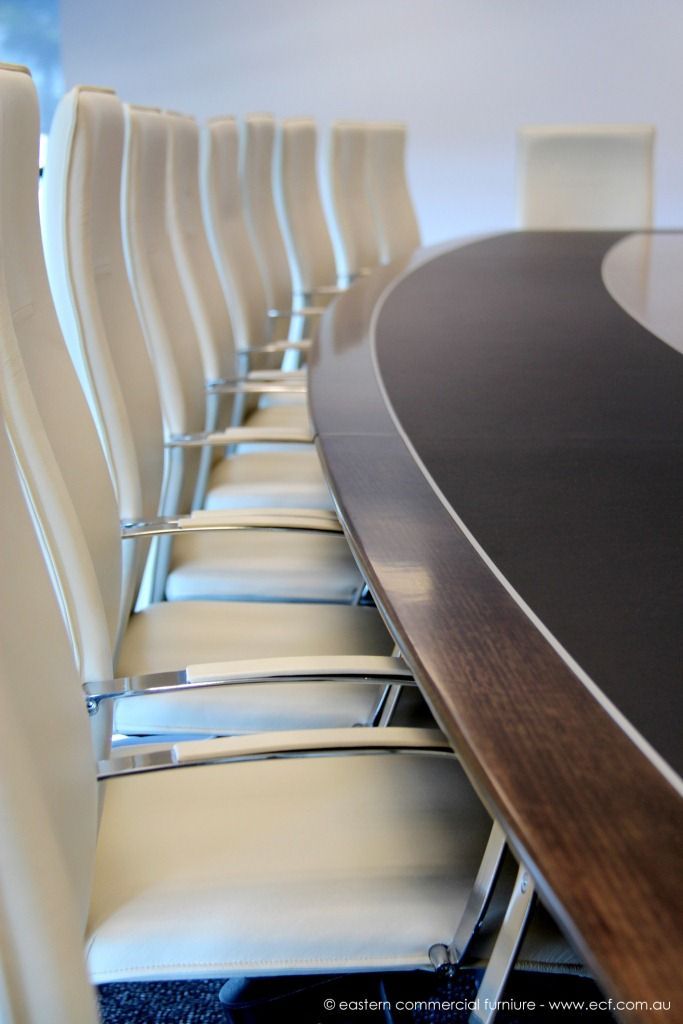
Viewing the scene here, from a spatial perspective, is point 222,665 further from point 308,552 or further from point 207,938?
point 308,552

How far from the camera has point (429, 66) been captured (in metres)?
7.89

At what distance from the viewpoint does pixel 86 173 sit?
1714 mm

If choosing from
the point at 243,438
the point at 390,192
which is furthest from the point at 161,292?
the point at 390,192

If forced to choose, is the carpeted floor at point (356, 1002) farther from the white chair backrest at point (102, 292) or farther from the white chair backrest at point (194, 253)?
the white chair backrest at point (194, 253)

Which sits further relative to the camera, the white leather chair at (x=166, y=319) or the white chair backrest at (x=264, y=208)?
the white chair backrest at (x=264, y=208)

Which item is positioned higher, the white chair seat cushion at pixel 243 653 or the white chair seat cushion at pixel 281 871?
the white chair seat cushion at pixel 281 871

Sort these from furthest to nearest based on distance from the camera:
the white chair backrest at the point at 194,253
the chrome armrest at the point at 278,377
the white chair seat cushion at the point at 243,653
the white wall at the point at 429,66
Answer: the white wall at the point at 429,66 → the chrome armrest at the point at 278,377 → the white chair backrest at the point at 194,253 → the white chair seat cushion at the point at 243,653

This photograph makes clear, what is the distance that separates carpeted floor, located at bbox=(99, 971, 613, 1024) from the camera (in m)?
1.25

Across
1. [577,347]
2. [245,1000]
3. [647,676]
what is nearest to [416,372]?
[577,347]

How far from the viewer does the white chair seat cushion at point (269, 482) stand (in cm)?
250

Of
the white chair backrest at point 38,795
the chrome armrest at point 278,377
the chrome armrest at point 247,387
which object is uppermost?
the white chair backrest at point 38,795

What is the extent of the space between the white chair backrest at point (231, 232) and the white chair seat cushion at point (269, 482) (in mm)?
630

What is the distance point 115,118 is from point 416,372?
0.62 m

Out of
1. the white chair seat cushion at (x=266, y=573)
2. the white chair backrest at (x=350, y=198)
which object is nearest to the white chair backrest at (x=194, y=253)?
the white chair seat cushion at (x=266, y=573)
